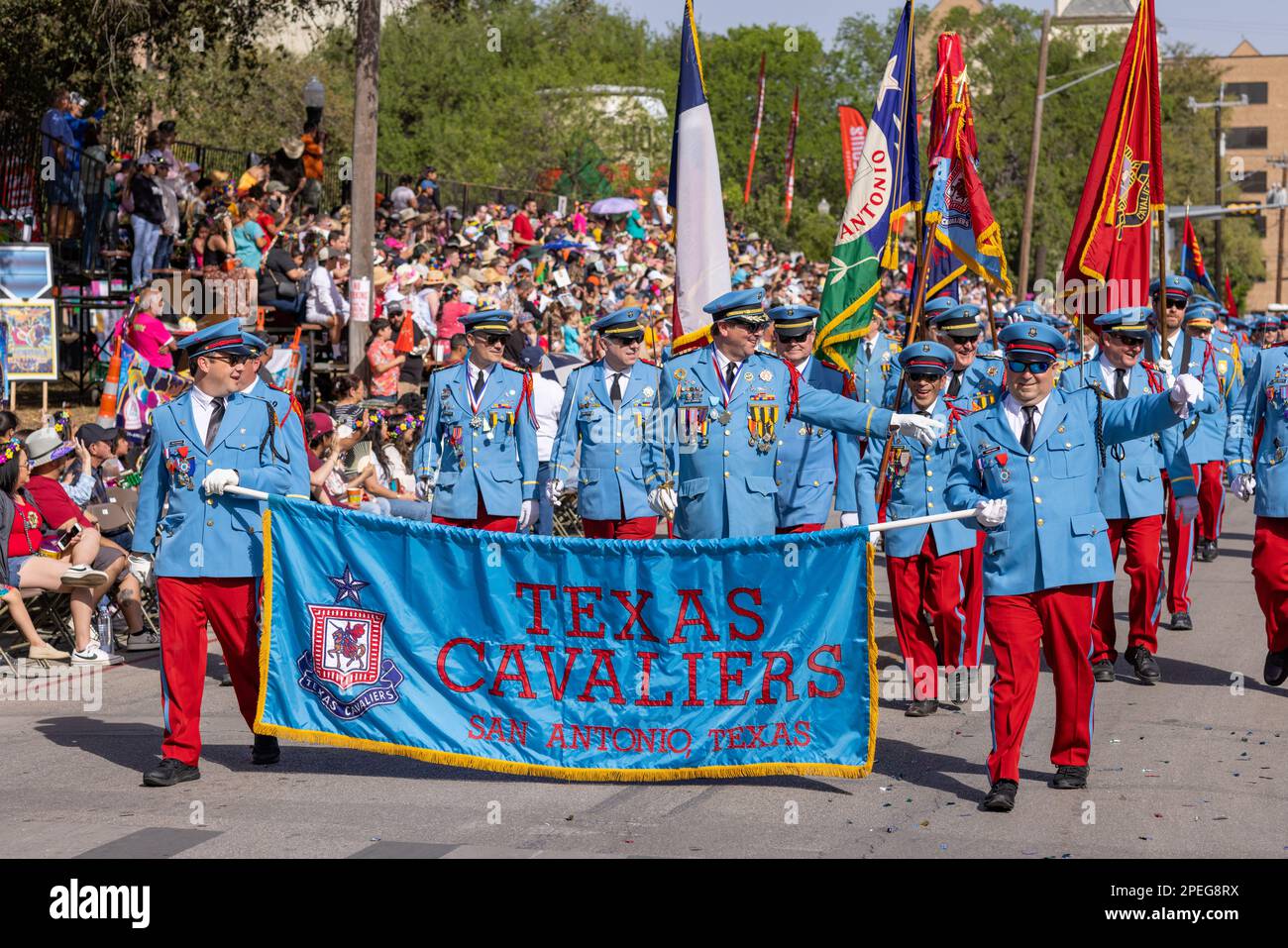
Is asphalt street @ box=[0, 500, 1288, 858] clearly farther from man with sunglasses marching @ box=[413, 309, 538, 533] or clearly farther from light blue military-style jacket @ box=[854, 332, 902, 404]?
light blue military-style jacket @ box=[854, 332, 902, 404]

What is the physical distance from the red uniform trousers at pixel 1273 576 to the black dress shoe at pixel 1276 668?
1.9 inches

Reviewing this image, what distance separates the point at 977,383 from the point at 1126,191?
1900mm

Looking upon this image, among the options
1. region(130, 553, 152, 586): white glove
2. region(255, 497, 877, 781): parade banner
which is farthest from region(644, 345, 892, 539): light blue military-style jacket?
region(130, 553, 152, 586): white glove

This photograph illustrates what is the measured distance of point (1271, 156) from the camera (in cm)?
11344

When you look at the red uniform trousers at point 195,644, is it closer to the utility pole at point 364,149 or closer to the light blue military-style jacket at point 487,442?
the light blue military-style jacket at point 487,442

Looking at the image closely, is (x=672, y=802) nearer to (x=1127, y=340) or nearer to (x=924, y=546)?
(x=924, y=546)

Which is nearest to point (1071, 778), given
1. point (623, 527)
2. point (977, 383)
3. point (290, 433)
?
point (977, 383)

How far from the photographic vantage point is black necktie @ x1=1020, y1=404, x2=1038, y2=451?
7914 mm

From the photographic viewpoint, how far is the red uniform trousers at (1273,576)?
10258 millimetres

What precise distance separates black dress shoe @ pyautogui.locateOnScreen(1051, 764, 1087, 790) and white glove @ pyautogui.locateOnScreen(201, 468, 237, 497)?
3.91 m

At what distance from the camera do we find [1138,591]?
35.2 feet

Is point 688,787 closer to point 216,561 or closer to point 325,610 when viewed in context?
point 325,610

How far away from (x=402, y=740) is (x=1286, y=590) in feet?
17.3

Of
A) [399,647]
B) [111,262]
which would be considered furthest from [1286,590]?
[111,262]
